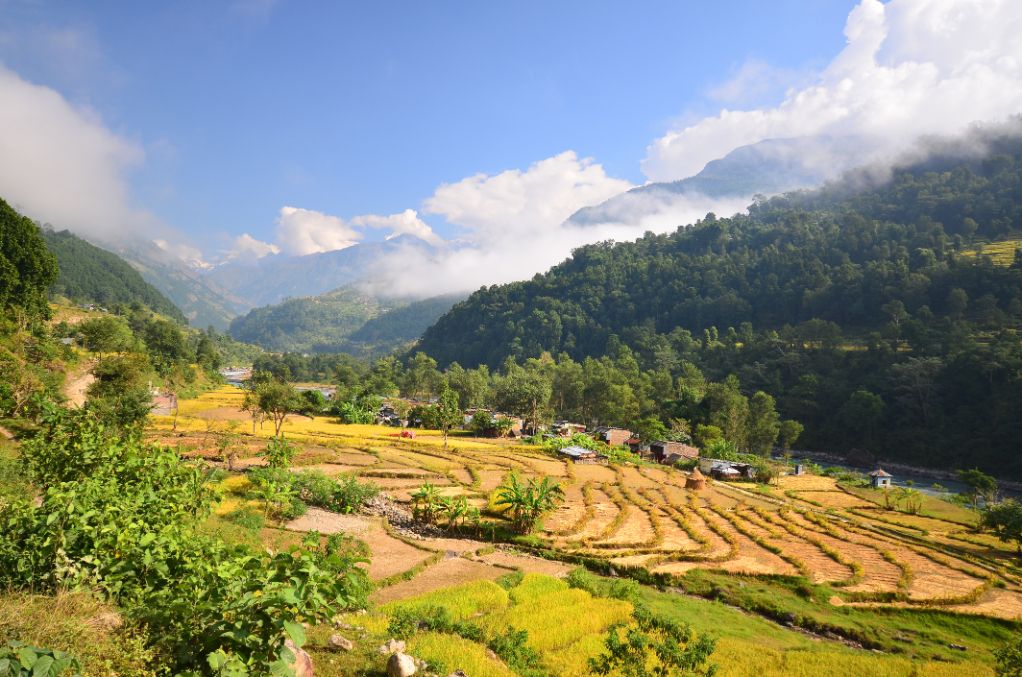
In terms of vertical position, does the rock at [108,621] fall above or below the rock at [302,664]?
above

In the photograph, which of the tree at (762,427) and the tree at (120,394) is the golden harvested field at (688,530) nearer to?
the tree at (120,394)

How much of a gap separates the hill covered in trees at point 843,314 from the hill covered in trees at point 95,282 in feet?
344

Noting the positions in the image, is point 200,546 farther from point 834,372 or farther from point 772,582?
point 834,372

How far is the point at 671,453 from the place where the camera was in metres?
61.8

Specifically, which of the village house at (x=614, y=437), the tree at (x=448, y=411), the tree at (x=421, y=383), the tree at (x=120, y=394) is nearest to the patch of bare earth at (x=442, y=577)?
the tree at (x=120, y=394)

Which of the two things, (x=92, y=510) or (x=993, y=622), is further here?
(x=993, y=622)

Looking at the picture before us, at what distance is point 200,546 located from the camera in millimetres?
7203

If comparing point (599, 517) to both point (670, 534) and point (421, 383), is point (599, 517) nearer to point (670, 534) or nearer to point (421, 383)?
point (670, 534)

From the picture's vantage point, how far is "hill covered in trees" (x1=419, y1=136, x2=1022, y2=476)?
8006 centimetres

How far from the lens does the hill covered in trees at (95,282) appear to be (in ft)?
496

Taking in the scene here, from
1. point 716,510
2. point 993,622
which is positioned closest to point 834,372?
point 716,510

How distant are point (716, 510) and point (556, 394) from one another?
219ft

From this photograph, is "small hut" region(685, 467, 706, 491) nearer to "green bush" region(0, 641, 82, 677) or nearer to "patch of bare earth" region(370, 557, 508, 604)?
"patch of bare earth" region(370, 557, 508, 604)

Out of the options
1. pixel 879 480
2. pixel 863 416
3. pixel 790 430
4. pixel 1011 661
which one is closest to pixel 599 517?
pixel 1011 661
